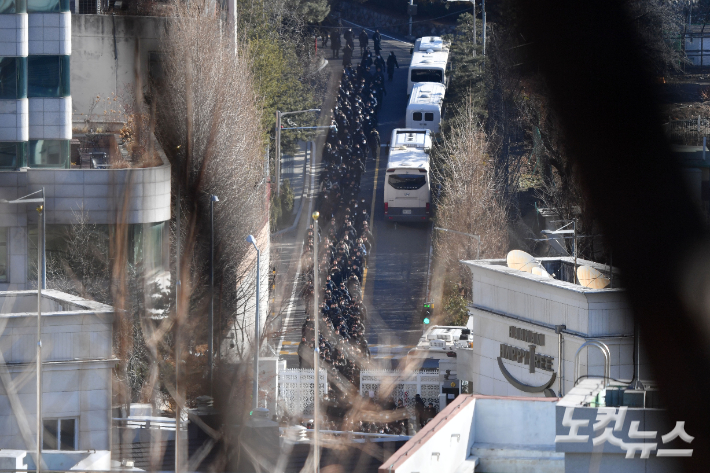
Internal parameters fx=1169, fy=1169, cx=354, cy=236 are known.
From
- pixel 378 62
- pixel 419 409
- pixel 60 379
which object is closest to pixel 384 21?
pixel 378 62

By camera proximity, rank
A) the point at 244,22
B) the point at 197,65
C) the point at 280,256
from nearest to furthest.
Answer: the point at 197,65
the point at 280,256
the point at 244,22

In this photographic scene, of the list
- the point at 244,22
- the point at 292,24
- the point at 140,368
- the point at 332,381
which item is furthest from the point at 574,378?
the point at 292,24

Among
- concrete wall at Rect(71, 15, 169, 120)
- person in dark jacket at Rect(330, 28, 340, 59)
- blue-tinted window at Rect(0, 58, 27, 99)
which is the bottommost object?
blue-tinted window at Rect(0, 58, 27, 99)

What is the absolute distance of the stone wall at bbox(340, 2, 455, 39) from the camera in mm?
78688

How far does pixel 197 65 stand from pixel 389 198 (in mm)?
10605

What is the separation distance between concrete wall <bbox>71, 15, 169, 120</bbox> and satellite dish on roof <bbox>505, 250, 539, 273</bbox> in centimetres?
1742

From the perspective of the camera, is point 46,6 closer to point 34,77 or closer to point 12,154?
point 34,77

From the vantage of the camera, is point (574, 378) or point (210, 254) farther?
point (210, 254)

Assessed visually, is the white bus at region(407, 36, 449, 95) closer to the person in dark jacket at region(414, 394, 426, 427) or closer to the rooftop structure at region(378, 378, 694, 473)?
the person in dark jacket at region(414, 394, 426, 427)

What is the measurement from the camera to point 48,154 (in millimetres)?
31578

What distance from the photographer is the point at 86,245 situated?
30.2m

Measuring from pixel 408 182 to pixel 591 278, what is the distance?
824 inches

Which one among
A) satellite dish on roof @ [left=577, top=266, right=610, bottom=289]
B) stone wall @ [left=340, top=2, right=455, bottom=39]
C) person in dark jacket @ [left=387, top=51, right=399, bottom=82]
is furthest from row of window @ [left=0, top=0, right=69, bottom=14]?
stone wall @ [left=340, top=2, right=455, bottom=39]

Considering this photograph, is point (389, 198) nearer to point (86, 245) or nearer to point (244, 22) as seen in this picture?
point (244, 22)
